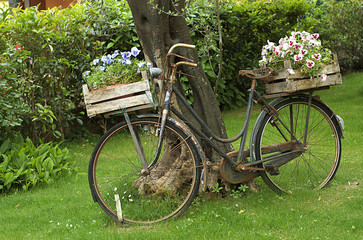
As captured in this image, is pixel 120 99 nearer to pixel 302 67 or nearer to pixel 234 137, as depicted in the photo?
pixel 234 137

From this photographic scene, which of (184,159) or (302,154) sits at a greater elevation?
(184,159)

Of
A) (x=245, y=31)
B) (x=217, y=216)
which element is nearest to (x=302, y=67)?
(x=217, y=216)

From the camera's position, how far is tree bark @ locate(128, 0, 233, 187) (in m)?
4.12

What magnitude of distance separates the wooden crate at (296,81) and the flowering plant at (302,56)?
47 mm

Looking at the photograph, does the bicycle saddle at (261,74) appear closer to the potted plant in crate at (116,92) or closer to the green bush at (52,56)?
the potted plant in crate at (116,92)

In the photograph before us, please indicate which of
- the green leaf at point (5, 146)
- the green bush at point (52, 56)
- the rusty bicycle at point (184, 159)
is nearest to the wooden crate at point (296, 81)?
the rusty bicycle at point (184, 159)

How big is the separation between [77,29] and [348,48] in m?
8.54

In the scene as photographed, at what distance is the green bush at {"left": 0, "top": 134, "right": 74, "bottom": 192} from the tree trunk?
74.8 inches

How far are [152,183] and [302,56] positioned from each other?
1.80 metres

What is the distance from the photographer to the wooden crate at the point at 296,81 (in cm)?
424

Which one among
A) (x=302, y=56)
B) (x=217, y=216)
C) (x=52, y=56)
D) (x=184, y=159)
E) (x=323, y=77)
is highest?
(x=52, y=56)

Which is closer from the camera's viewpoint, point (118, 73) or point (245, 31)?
point (118, 73)

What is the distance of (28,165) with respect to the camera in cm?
536

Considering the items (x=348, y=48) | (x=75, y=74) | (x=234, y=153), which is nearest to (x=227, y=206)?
(x=234, y=153)
